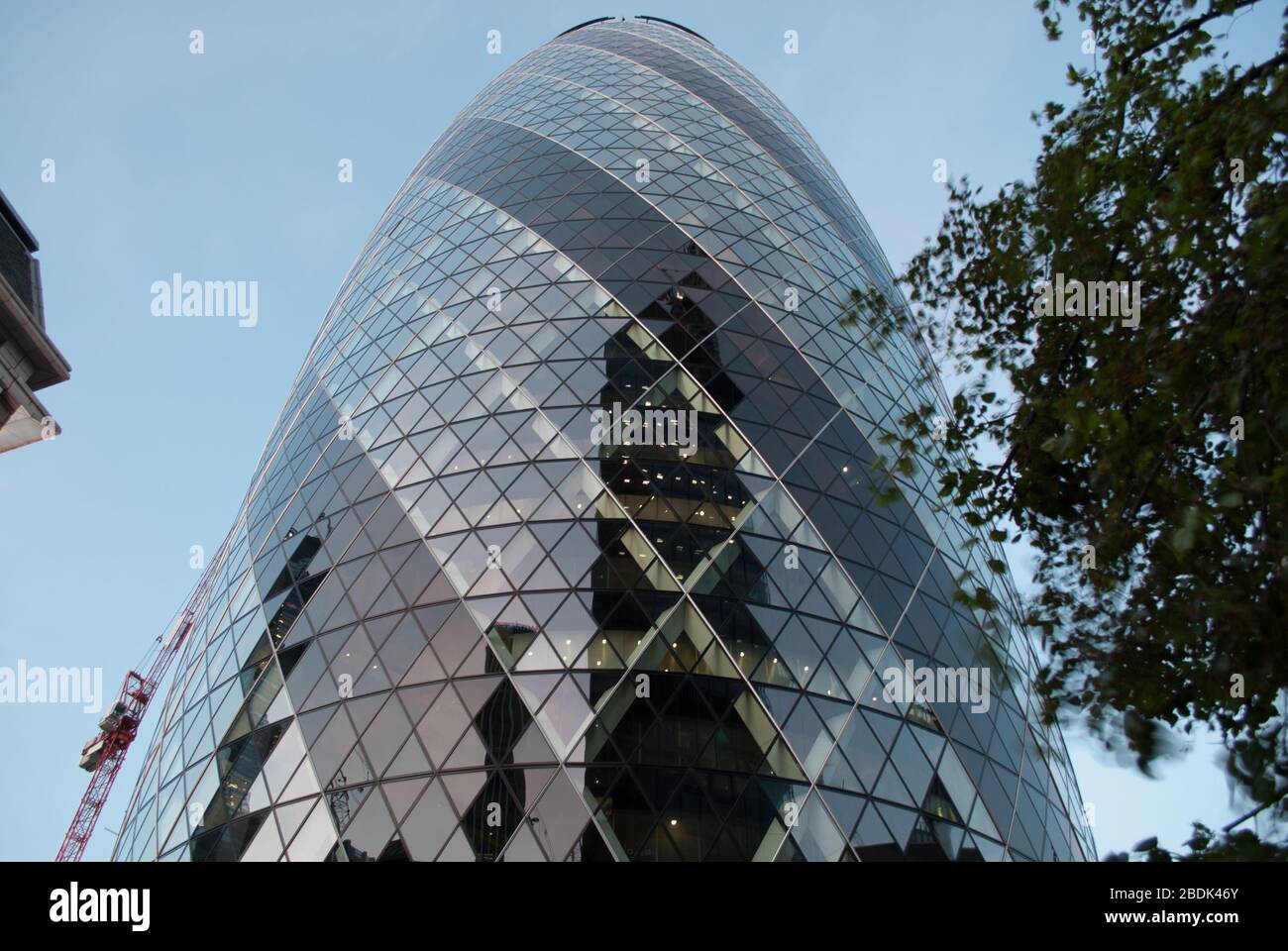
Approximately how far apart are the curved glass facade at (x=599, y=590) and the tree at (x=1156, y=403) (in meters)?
8.24

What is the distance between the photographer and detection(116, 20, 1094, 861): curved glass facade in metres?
14.9

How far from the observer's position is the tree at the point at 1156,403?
18.5ft

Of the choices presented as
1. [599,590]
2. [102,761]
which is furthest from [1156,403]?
[102,761]

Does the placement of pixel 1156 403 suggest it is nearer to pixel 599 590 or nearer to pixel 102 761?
pixel 599 590

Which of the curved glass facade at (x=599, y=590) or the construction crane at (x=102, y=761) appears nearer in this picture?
the curved glass facade at (x=599, y=590)

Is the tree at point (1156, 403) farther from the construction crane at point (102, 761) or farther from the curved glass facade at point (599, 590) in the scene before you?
the construction crane at point (102, 761)

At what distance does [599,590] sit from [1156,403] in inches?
453

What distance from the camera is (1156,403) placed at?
668 centimetres

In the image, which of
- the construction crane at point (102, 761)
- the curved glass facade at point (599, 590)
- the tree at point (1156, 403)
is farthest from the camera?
the construction crane at point (102, 761)

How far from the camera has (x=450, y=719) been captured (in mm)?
15578

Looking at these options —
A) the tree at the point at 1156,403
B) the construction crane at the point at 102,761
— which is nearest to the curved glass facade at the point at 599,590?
the tree at the point at 1156,403

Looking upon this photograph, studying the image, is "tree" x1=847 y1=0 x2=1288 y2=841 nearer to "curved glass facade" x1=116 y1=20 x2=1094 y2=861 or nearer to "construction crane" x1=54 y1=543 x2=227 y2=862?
"curved glass facade" x1=116 y1=20 x2=1094 y2=861

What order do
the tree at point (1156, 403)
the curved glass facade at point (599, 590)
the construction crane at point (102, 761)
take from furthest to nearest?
1. the construction crane at point (102, 761)
2. the curved glass facade at point (599, 590)
3. the tree at point (1156, 403)
